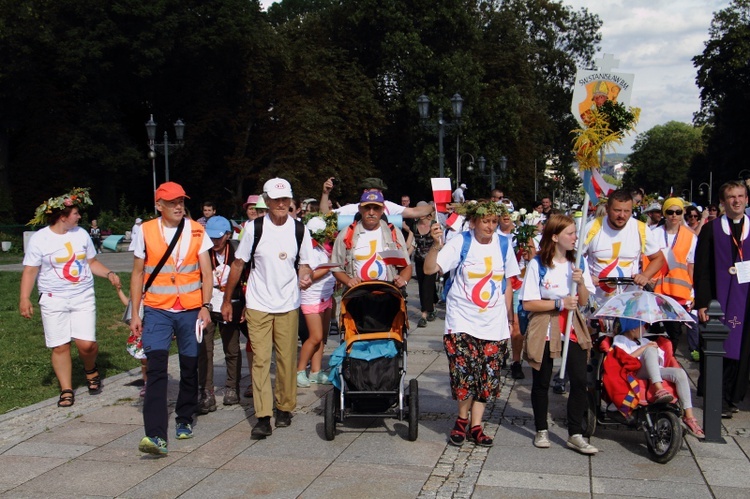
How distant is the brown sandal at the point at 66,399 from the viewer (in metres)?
7.66

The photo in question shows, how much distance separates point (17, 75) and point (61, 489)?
33484 millimetres

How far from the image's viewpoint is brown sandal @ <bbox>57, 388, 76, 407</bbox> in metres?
7.66

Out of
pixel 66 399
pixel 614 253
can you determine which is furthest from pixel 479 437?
pixel 66 399

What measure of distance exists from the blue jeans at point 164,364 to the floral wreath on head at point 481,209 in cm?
221

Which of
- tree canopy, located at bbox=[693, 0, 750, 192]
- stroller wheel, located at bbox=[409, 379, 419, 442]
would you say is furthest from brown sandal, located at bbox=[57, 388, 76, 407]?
tree canopy, located at bbox=[693, 0, 750, 192]

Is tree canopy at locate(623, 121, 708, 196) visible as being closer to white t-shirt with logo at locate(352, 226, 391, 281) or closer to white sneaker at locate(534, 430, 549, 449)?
white t-shirt with logo at locate(352, 226, 391, 281)

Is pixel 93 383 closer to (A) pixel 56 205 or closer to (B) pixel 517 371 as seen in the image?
(A) pixel 56 205

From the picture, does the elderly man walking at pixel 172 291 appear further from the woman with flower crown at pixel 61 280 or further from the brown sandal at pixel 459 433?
the brown sandal at pixel 459 433

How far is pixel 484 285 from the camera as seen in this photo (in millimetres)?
6215

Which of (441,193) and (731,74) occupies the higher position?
(731,74)

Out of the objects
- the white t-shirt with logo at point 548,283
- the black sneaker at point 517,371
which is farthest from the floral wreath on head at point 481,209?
the black sneaker at point 517,371

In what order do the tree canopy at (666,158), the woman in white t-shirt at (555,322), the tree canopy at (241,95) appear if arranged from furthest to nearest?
the tree canopy at (666,158), the tree canopy at (241,95), the woman in white t-shirt at (555,322)

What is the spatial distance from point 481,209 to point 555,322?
3.32ft

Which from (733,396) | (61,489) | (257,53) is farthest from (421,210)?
(257,53)
